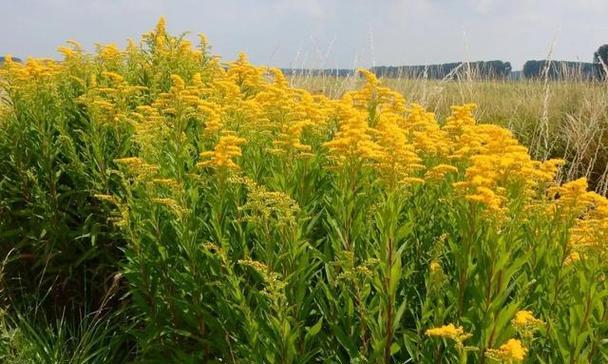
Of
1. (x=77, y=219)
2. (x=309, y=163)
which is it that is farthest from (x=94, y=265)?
(x=309, y=163)

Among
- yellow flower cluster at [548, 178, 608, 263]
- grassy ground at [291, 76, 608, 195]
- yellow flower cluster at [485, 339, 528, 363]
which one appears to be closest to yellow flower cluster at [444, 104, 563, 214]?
yellow flower cluster at [548, 178, 608, 263]

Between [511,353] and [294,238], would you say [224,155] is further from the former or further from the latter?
[511,353]

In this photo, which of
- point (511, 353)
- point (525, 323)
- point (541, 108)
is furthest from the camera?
point (541, 108)

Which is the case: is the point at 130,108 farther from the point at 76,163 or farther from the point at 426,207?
the point at 426,207

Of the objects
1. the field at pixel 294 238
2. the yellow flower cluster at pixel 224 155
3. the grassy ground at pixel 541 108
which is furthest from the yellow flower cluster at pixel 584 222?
the grassy ground at pixel 541 108

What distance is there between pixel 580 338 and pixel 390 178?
88cm

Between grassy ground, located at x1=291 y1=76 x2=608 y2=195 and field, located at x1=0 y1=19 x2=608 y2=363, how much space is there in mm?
3945

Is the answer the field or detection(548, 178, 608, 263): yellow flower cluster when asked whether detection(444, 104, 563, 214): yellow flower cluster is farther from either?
detection(548, 178, 608, 263): yellow flower cluster

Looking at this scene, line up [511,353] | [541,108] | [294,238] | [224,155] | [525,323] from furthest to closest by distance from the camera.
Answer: [541,108] < [224,155] < [294,238] < [525,323] < [511,353]

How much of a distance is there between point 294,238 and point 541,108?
636cm

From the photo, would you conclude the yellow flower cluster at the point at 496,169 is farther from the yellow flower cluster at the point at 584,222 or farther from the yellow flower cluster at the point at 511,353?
the yellow flower cluster at the point at 511,353

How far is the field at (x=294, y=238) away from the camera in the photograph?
7.34 feet

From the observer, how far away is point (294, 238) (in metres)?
2.46

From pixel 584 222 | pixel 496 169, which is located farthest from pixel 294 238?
pixel 584 222
